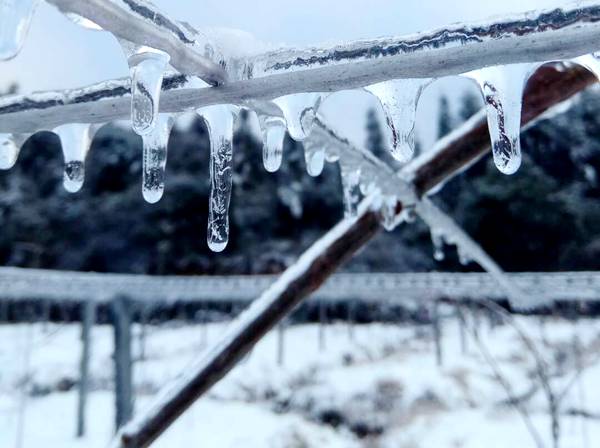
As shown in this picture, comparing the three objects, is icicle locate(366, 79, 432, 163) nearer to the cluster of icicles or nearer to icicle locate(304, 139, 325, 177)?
the cluster of icicles

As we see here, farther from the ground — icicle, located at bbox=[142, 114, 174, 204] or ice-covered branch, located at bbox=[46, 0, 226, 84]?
ice-covered branch, located at bbox=[46, 0, 226, 84]

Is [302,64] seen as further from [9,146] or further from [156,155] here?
[9,146]

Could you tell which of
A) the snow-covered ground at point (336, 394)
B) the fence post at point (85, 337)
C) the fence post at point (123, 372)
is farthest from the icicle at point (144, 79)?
the snow-covered ground at point (336, 394)

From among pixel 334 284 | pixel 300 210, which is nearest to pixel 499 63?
pixel 334 284

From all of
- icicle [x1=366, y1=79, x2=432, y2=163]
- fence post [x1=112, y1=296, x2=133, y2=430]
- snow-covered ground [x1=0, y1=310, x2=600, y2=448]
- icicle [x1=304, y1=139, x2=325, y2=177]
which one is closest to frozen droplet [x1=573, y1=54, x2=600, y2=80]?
icicle [x1=366, y1=79, x2=432, y2=163]

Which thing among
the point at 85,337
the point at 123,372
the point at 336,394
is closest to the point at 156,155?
the point at 123,372

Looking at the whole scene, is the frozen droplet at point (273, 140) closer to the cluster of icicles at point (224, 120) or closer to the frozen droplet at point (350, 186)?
the cluster of icicles at point (224, 120)

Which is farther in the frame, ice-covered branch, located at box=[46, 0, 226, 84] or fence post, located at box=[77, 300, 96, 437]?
fence post, located at box=[77, 300, 96, 437]
